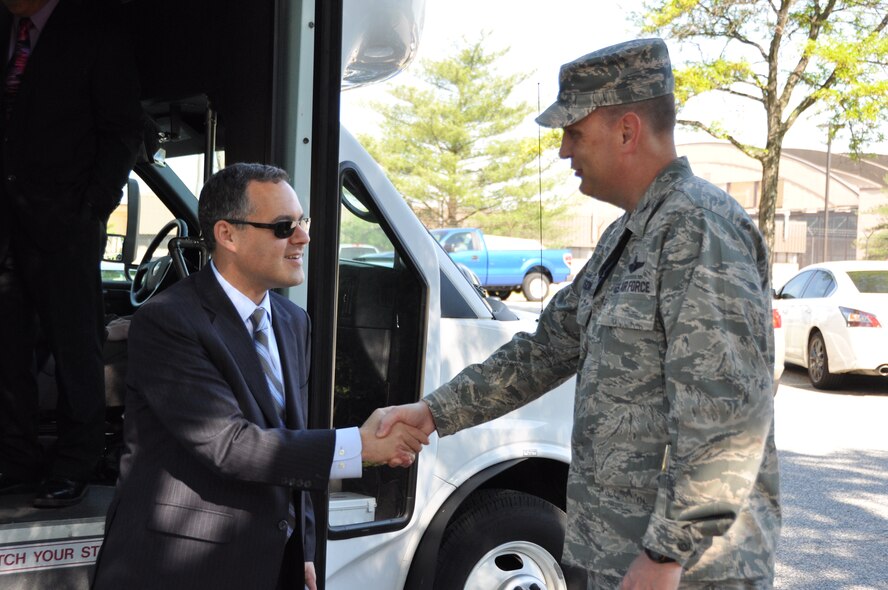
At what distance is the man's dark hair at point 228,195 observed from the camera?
8.43ft

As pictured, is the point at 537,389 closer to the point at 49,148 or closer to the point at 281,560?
the point at 281,560

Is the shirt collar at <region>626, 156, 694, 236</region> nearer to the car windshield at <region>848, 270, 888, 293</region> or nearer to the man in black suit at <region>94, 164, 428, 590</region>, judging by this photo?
the man in black suit at <region>94, 164, 428, 590</region>

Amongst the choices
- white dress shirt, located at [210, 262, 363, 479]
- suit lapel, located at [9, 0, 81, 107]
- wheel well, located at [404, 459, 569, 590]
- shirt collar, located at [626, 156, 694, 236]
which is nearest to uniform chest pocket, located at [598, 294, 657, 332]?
shirt collar, located at [626, 156, 694, 236]

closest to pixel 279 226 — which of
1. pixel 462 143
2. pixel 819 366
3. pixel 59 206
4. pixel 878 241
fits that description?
pixel 59 206

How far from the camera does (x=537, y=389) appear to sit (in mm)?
2695

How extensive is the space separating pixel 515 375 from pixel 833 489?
5.62 meters

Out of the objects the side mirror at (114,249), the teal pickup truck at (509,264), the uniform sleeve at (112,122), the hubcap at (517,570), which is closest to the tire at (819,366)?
the hubcap at (517,570)

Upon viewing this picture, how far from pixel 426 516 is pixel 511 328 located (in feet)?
2.68

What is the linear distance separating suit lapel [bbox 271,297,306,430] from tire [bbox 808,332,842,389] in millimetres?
10640

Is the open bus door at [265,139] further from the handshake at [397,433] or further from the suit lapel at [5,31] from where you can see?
the suit lapel at [5,31]

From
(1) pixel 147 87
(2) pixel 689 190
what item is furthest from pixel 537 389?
(1) pixel 147 87

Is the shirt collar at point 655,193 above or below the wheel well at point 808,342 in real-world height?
above

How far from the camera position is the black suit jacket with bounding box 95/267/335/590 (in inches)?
90.1

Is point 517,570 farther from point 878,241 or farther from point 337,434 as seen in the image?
point 878,241
